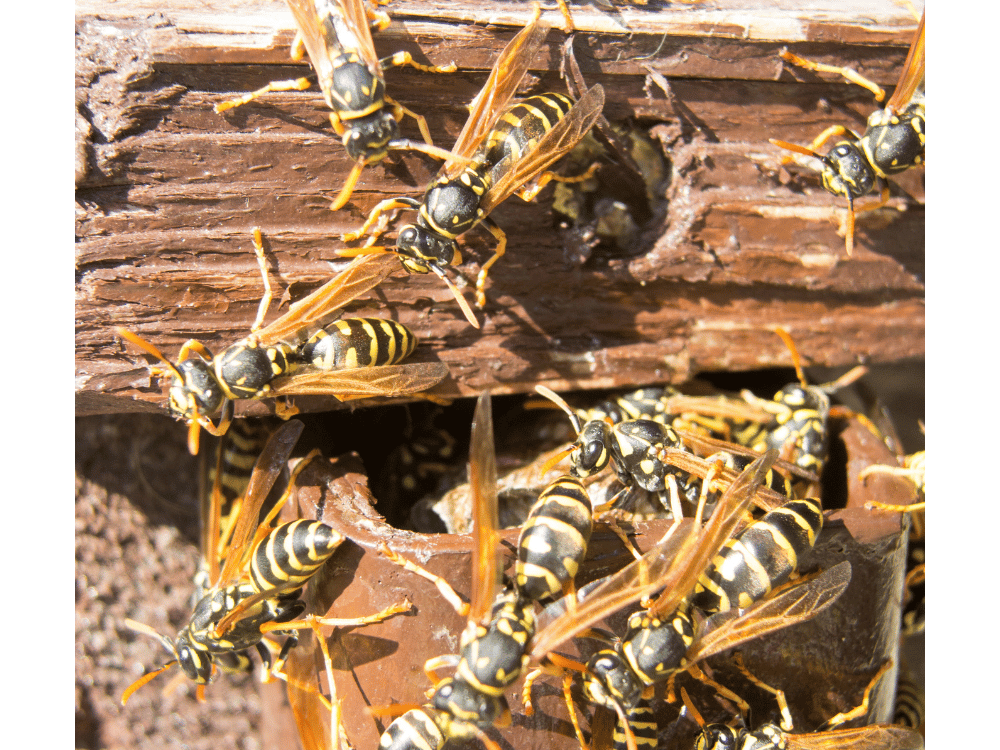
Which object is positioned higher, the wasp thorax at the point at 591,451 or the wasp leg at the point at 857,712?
the wasp thorax at the point at 591,451

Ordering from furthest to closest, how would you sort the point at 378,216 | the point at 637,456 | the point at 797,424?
1. the point at 797,424
2. the point at 637,456
3. the point at 378,216

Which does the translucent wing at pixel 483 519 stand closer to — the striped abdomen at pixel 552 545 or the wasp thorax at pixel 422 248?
the striped abdomen at pixel 552 545

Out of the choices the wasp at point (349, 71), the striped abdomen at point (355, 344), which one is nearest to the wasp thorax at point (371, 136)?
the wasp at point (349, 71)

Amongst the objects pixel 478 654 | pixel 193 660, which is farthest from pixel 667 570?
pixel 193 660

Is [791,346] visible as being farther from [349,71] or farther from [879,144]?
[349,71]

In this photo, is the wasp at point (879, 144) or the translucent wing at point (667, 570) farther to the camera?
the wasp at point (879, 144)
